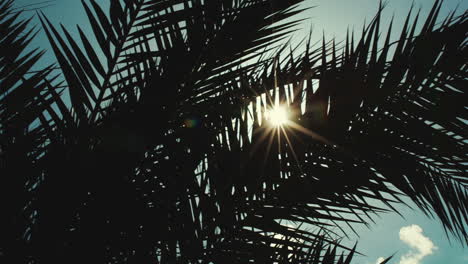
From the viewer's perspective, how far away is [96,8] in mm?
1319

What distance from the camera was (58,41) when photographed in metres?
1.16

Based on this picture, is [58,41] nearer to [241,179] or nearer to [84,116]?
[84,116]

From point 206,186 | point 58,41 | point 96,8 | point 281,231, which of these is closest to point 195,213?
point 206,186

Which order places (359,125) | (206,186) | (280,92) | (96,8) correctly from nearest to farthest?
1. (359,125)
2. (206,186)
3. (280,92)
4. (96,8)

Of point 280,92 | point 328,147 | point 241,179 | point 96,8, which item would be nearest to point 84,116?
point 96,8

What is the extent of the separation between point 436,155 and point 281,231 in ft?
1.79

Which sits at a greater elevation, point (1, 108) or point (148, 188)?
point (1, 108)

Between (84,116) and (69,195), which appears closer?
(69,195)

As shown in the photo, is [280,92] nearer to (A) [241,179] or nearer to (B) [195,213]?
(A) [241,179]

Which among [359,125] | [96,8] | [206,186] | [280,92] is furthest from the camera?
[96,8]

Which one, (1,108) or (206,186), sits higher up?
(1,108)

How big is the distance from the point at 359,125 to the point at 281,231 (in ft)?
1.37

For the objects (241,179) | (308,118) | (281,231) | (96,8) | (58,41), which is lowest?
(281,231)

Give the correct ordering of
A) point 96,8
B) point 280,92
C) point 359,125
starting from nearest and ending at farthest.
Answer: point 359,125 < point 280,92 < point 96,8
